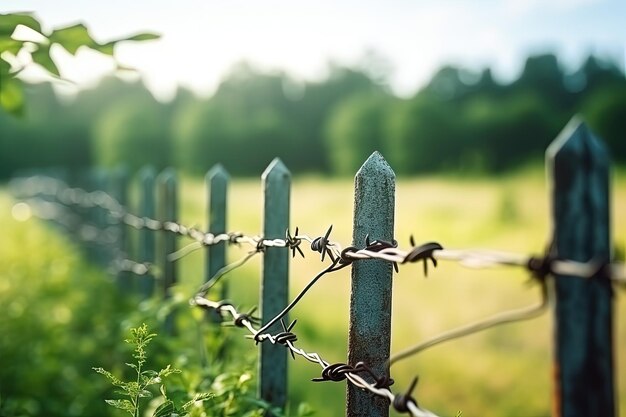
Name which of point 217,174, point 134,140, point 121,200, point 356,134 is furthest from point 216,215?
point 134,140

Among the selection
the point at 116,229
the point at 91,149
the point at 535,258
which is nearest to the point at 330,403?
the point at 116,229

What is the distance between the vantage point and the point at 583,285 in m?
1.39

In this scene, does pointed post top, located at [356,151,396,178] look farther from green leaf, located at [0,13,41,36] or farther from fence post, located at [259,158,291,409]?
green leaf, located at [0,13,41,36]

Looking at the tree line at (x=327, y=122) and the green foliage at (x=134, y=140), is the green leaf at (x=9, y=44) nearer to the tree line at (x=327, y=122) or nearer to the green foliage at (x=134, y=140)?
the tree line at (x=327, y=122)

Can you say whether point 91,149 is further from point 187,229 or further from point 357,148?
point 187,229

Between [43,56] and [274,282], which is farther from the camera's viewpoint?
[274,282]

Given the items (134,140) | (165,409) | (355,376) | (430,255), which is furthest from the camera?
(134,140)

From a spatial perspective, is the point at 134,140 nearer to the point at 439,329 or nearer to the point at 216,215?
the point at 439,329

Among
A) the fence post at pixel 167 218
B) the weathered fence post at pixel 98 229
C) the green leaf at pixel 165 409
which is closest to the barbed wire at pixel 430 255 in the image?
the green leaf at pixel 165 409

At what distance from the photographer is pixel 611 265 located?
1.27m

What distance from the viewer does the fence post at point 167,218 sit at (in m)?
5.28

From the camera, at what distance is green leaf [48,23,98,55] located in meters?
2.56

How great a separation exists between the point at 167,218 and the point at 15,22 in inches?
119

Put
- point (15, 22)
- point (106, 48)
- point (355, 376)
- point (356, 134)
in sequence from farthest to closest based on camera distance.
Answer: point (356, 134), point (106, 48), point (15, 22), point (355, 376)
